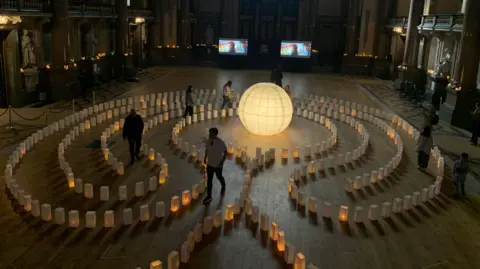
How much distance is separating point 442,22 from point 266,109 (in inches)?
598

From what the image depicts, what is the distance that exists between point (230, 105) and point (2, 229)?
13670 mm

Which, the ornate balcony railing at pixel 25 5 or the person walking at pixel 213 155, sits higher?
the ornate balcony railing at pixel 25 5

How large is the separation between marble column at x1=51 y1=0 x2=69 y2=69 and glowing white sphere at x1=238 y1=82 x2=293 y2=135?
469 inches

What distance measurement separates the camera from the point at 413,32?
31.3 m

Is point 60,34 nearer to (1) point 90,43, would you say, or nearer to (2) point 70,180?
(1) point 90,43

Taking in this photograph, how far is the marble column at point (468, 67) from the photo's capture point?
2109 cm

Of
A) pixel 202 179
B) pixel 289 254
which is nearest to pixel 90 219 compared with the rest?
pixel 202 179

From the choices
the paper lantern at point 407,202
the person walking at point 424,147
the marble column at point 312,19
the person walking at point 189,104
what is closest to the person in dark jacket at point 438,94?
the person walking at point 424,147

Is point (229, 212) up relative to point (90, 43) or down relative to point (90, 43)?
down

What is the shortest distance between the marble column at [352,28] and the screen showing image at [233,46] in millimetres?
9037

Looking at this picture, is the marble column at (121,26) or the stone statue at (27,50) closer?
the stone statue at (27,50)

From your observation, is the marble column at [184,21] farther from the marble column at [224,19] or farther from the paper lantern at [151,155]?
the paper lantern at [151,155]

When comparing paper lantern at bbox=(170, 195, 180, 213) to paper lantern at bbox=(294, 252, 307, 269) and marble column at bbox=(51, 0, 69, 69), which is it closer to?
paper lantern at bbox=(294, 252, 307, 269)

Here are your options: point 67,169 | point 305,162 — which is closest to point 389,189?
point 305,162
